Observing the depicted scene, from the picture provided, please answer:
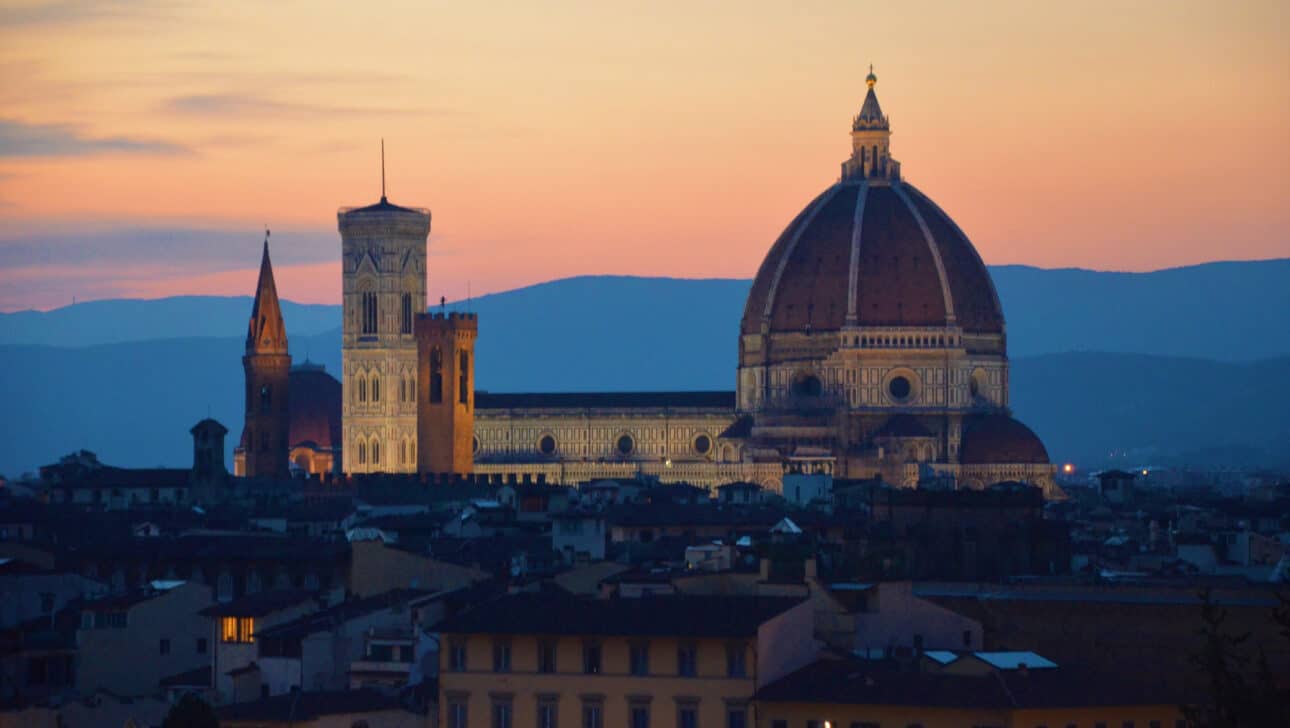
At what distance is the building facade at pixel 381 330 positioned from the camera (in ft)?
638

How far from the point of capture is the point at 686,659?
52156 millimetres

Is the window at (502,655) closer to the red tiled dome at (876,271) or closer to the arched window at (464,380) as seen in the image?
the arched window at (464,380)

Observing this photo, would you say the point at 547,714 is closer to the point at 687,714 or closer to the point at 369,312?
the point at 687,714

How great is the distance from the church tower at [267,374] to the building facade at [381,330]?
10322 millimetres

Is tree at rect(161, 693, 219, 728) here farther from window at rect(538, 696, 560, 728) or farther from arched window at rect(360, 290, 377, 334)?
arched window at rect(360, 290, 377, 334)

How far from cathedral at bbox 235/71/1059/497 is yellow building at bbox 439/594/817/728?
11228 centimetres

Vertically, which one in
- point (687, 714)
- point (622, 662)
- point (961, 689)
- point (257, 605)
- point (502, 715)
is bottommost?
point (502, 715)

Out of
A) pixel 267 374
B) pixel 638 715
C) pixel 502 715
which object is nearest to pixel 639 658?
pixel 638 715

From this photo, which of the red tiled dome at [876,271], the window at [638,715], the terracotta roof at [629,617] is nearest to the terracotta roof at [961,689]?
the terracotta roof at [629,617]

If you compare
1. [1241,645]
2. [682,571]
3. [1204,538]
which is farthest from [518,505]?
[1241,645]

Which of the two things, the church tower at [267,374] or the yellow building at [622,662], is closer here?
the yellow building at [622,662]

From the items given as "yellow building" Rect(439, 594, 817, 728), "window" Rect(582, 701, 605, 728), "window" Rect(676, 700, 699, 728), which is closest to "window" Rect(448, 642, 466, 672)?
"yellow building" Rect(439, 594, 817, 728)

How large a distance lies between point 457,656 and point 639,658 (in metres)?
3.29

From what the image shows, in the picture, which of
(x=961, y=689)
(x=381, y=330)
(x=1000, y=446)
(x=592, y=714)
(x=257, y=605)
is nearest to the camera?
(x=961, y=689)
